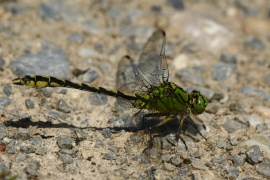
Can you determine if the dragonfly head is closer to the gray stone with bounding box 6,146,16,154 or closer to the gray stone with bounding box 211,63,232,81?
the gray stone with bounding box 211,63,232,81

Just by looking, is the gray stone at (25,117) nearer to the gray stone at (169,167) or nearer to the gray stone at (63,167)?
the gray stone at (63,167)

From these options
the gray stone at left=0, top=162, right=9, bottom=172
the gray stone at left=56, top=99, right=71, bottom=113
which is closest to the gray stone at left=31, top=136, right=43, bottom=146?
the gray stone at left=0, top=162, right=9, bottom=172

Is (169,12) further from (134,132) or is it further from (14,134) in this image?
(14,134)

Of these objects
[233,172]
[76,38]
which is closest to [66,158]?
[233,172]

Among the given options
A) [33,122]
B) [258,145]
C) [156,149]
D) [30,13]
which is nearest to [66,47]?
[30,13]

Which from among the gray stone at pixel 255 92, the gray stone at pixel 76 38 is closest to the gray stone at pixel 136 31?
the gray stone at pixel 76 38

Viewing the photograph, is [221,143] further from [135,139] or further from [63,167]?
[63,167]

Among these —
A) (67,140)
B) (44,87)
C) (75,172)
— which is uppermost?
(44,87)

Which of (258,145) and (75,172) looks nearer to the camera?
(75,172)
